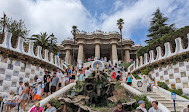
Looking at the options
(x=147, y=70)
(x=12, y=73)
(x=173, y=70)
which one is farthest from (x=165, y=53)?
(x=12, y=73)

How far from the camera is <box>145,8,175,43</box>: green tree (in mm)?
23922

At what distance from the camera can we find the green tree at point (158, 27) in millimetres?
23922

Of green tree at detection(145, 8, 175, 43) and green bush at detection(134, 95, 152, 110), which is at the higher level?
green tree at detection(145, 8, 175, 43)

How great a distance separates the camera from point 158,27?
26.0 metres

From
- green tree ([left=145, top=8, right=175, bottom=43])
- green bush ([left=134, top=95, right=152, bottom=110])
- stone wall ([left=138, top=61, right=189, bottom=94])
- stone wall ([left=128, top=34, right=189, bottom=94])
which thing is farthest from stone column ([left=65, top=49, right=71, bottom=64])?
green bush ([left=134, top=95, right=152, bottom=110])

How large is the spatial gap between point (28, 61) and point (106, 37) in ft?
84.9

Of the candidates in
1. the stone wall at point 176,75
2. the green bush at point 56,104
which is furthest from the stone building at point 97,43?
the green bush at point 56,104

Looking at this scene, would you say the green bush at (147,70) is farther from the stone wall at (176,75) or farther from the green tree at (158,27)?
the green tree at (158,27)

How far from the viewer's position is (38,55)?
13.5 m

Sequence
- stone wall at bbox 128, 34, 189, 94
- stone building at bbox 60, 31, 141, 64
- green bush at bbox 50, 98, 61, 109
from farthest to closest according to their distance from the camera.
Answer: stone building at bbox 60, 31, 141, 64 < stone wall at bbox 128, 34, 189, 94 < green bush at bbox 50, 98, 61, 109

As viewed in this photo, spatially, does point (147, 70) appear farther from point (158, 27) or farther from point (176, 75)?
point (158, 27)

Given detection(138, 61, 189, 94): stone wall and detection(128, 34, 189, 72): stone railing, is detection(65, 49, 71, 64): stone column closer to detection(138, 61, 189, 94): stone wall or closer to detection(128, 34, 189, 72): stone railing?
detection(128, 34, 189, 72): stone railing

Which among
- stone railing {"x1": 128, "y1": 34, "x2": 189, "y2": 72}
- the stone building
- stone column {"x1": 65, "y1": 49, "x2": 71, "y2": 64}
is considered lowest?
stone railing {"x1": 128, "y1": 34, "x2": 189, "y2": 72}

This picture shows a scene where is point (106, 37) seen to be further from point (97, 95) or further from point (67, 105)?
point (67, 105)
